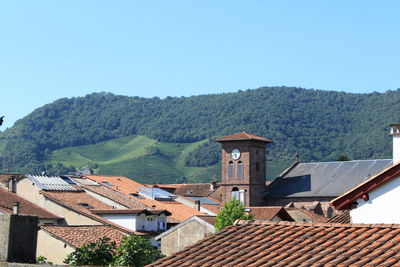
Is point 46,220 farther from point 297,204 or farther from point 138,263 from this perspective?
point 297,204

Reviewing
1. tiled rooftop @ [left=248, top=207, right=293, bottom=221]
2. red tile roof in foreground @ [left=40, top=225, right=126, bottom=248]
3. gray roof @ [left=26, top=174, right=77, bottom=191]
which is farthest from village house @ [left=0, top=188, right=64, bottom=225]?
tiled rooftop @ [left=248, top=207, right=293, bottom=221]

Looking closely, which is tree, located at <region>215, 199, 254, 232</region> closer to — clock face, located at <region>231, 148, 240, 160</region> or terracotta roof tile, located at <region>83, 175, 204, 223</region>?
terracotta roof tile, located at <region>83, 175, 204, 223</region>

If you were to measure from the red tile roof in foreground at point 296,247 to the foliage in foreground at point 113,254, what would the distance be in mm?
8175

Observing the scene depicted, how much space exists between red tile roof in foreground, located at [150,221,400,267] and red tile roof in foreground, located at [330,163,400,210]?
2377 millimetres

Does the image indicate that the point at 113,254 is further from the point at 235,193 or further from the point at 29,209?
the point at 235,193

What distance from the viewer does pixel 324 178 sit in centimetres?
8225

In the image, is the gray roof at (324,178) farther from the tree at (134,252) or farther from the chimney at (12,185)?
the tree at (134,252)

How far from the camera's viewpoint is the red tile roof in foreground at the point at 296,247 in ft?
26.2

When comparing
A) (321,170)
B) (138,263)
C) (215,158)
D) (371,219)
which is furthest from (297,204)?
(215,158)

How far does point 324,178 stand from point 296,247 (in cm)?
7491

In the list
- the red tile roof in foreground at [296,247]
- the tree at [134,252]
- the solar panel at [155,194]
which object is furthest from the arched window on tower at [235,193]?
the red tile roof in foreground at [296,247]

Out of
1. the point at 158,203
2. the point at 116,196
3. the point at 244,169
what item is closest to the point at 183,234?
the point at 116,196

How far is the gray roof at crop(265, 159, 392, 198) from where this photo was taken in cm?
7775

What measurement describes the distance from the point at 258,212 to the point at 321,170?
30423 millimetres
